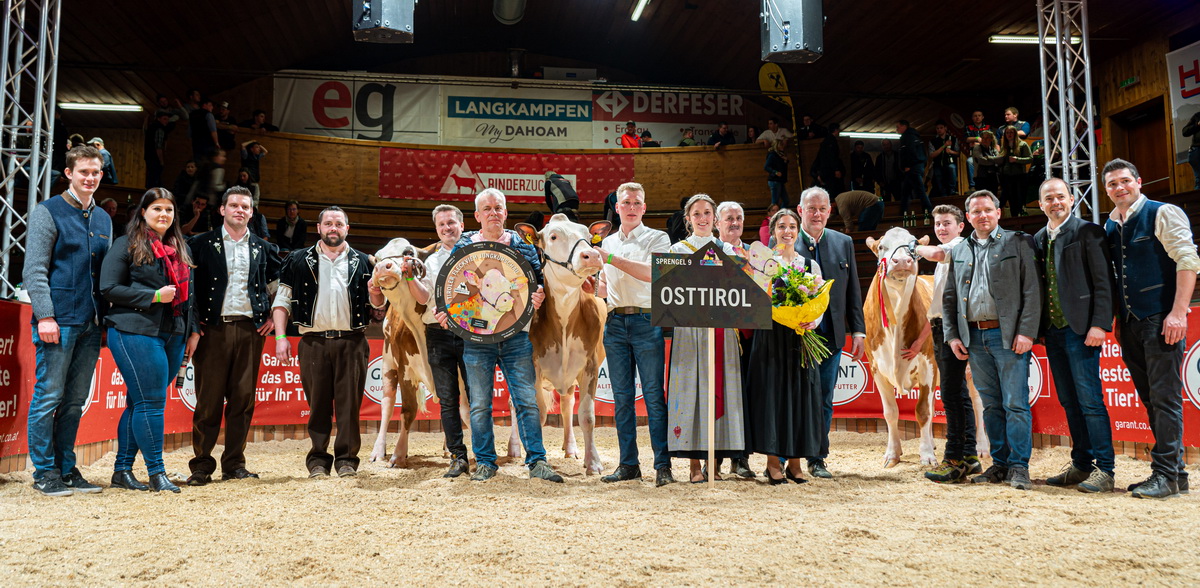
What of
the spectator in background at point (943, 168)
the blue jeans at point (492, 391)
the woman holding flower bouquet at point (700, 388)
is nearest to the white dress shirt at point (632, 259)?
the woman holding flower bouquet at point (700, 388)

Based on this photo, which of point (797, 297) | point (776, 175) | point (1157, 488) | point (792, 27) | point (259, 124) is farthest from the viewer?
point (259, 124)

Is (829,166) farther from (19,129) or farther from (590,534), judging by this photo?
(590,534)

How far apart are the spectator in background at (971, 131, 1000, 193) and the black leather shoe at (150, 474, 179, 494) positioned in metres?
11.9

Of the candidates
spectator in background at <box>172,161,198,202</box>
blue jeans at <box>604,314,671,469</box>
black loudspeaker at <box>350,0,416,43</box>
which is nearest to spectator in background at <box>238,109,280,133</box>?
spectator in background at <box>172,161,198,202</box>

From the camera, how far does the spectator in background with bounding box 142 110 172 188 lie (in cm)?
1296

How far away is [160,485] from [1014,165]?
12.1 m

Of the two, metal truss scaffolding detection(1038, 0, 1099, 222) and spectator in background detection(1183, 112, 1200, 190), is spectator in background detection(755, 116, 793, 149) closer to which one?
metal truss scaffolding detection(1038, 0, 1099, 222)

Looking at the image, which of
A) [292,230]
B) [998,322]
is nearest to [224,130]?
[292,230]

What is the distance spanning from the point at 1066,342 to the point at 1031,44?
1191cm

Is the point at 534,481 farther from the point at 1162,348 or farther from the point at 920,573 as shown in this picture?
the point at 1162,348

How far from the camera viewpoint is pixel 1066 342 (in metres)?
4.74

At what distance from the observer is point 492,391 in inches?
196

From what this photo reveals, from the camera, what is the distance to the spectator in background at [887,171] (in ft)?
50.8

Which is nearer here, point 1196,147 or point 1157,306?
point 1157,306
